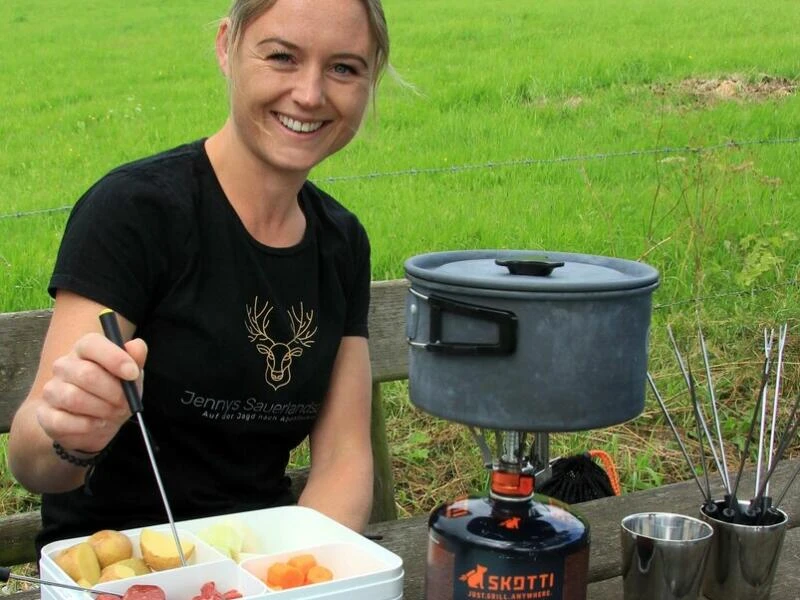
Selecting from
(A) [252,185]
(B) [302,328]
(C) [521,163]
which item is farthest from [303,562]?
(C) [521,163]

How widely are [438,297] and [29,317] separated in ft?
3.52

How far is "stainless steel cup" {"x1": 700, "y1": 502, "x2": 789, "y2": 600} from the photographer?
53.6 inches

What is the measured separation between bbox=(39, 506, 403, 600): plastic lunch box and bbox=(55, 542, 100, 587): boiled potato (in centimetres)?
1

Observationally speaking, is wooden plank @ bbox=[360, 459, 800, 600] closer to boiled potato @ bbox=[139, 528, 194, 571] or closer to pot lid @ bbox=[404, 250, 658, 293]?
boiled potato @ bbox=[139, 528, 194, 571]

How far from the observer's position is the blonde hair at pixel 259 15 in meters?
1.74

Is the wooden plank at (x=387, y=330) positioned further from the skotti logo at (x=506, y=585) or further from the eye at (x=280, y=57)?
the skotti logo at (x=506, y=585)

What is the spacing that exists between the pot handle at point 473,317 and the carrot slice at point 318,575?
272mm

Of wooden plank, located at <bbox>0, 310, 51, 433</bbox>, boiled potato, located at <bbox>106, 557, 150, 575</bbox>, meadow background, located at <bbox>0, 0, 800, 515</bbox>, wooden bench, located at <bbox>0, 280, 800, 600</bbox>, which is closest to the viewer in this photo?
boiled potato, located at <bbox>106, 557, 150, 575</bbox>

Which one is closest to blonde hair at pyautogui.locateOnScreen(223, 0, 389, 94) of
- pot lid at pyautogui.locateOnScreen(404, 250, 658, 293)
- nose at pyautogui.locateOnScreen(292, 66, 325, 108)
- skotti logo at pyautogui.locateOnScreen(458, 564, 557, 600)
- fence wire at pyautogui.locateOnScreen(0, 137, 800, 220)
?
nose at pyautogui.locateOnScreen(292, 66, 325, 108)

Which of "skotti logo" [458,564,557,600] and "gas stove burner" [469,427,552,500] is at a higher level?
"gas stove burner" [469,427,552,500]

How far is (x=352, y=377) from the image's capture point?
1979mm

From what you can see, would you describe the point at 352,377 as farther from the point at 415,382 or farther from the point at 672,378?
the point at 672,378

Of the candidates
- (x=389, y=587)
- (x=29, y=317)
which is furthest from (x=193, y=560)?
(x=29, y=317)

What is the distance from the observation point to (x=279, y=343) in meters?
1.82
